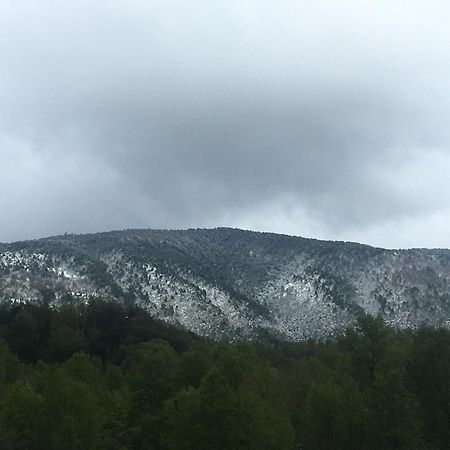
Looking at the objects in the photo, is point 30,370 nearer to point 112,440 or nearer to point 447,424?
point 112,440

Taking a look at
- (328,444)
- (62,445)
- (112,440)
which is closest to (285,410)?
(328,444)

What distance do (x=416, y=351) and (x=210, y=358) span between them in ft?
79.4

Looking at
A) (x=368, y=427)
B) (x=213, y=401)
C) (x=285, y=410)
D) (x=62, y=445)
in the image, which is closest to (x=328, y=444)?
(x=368, y=427)

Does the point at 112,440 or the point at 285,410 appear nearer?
the point at 112,440

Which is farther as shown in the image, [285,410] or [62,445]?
[285,410]

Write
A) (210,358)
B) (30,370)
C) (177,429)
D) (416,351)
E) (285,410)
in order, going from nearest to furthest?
(177,429), (416,351), (285,410), (210,358), (30,370)

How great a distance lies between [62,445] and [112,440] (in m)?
7.52

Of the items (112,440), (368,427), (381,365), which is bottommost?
(112,440)

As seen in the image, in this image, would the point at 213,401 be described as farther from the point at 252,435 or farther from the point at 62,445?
the point at 62,445

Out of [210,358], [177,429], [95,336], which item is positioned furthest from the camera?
[95,336]

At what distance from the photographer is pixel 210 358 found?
2825 inches

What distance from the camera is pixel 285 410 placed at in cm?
6606

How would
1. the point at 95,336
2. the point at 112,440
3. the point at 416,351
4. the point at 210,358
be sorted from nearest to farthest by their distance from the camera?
the point at 112,440, the point at 416,351, the point at 210,358, the point at 95,336

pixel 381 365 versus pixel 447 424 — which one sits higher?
pixel 381 365
